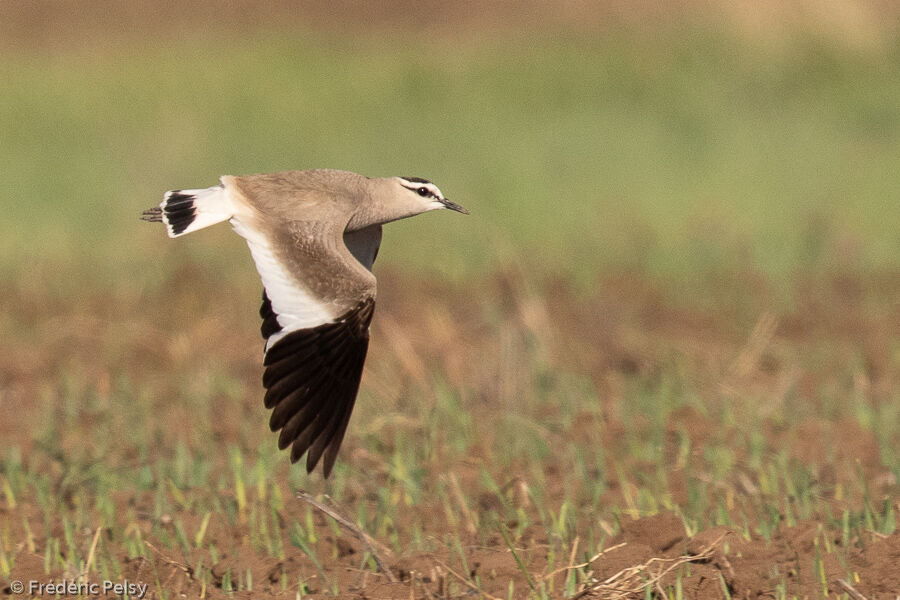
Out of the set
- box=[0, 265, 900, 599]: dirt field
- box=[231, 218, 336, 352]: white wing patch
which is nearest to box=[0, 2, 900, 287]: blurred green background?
box=[0, 265, 900, 599]: dirt field

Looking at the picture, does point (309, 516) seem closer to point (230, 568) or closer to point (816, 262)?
point (230, 568)

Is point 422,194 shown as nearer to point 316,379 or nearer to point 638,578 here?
point 316,379

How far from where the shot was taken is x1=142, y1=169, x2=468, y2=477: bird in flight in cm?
396

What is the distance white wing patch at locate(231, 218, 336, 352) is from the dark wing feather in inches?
0.7

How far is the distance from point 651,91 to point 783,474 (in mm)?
9715

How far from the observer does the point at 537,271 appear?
8.80 metres

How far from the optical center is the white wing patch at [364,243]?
15.1 ft

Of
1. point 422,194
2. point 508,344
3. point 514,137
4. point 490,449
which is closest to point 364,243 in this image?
point 422,194

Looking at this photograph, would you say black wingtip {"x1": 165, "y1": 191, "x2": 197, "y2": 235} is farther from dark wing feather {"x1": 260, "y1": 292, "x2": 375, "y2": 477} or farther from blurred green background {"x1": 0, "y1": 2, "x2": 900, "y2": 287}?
blurred green background {"x1": 0, "y1": 2, "x2": 900, "y2": 287}

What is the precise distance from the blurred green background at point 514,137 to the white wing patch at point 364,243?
14.2 feet

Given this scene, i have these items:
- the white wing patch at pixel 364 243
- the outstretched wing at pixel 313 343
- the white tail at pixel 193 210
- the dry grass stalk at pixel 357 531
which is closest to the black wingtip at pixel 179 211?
the white tail at pixel 193 210

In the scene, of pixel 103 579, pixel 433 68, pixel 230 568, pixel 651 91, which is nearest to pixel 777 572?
pixel 230 568
